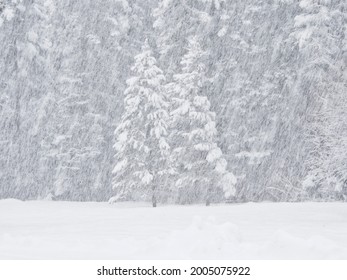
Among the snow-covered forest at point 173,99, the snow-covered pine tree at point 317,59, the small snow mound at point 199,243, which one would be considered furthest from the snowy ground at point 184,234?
the snow-covered pine tree at point 317,59

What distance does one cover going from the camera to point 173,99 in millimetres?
28969

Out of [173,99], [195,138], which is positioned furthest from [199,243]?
[173,99]

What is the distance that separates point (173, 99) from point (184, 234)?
17.0m

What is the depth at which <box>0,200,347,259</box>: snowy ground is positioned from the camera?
11336 mm

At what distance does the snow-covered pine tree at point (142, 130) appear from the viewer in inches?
1109

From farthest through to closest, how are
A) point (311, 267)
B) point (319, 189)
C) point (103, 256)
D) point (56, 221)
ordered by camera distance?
point (319, 189) → point (56, 221) → point (103, 256) → point (311, 267)

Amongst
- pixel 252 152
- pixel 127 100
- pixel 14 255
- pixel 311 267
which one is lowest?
pixel 252 152

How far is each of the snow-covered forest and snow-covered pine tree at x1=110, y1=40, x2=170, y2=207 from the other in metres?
0.07

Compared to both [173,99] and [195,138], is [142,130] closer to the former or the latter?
[173,99]

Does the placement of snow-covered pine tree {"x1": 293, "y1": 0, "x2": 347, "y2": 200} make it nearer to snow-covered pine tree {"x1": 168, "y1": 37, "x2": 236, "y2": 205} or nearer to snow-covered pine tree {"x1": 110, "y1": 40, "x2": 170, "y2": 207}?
snow-covered pine tree {"x1": 168, "y1": 37, "x2": 236, "y2": 205}

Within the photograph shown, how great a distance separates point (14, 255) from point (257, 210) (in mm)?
12323

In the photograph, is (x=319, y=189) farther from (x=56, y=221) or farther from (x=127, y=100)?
(x=56, y=221)

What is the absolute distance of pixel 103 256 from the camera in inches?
445

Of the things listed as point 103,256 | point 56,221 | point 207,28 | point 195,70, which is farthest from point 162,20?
point 103,256
